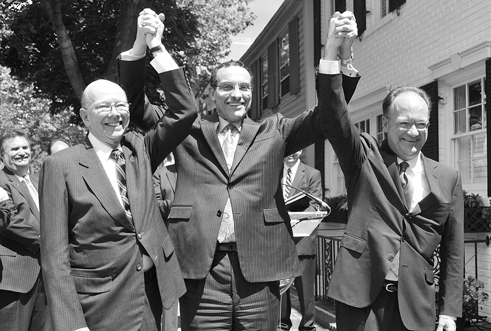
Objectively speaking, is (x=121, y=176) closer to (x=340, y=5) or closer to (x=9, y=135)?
(x=9, y=135)

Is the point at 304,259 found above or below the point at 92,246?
below

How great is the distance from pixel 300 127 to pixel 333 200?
1005 centimetres

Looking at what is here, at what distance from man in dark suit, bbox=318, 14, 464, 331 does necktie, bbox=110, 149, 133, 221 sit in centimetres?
107

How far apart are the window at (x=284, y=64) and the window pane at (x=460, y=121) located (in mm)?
9961

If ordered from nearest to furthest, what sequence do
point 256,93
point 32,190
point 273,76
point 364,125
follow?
point 32,190 < point 364,125 < point 273,76 < point 256,93

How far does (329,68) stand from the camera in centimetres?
318

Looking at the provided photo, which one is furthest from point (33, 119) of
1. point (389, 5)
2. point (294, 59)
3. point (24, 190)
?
point (24, 190)

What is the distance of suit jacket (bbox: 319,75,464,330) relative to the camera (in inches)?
129

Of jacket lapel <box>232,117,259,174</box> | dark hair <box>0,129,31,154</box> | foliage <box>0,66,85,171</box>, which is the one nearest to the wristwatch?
jacket lapel <box>232,117,259,174</box>

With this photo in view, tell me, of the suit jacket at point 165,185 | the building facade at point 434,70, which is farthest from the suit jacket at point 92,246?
the building facade at point 434,70

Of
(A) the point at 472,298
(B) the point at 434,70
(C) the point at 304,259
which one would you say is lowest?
(A) the point at 472,298

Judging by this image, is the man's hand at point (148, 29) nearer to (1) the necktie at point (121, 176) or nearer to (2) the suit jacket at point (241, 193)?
(2) the suit jacket at point (241, 193)

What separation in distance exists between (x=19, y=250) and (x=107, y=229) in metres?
2.83

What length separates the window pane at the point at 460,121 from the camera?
8.60 meters
